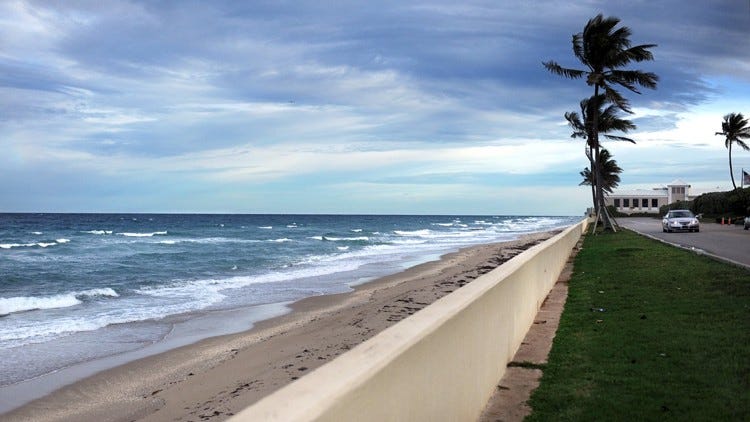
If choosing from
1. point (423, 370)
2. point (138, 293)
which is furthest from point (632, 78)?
point (423, 370)

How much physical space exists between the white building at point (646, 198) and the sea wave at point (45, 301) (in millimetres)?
93366

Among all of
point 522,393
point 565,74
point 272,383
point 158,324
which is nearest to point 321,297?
point 158,324

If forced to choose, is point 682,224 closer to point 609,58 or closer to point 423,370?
point 609,58

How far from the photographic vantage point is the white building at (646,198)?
331 feet

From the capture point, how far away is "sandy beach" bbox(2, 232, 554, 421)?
24.3 ft

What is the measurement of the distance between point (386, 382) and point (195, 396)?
5.37m

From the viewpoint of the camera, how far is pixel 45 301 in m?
16.8

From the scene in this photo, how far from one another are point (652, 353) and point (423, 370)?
417 cm

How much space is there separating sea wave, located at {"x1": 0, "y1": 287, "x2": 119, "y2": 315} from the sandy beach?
587 centimetres

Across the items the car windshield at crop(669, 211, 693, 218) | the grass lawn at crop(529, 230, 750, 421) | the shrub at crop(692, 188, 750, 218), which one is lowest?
the grass lawn at crop(529, 230, 750, 421)

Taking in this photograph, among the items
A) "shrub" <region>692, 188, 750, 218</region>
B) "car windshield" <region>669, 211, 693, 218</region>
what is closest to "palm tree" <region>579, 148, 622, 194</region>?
"shrub" <region>692, 188, 750, 218</region>

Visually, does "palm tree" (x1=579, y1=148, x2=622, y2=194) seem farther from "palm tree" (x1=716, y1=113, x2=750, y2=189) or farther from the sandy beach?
the sandy beach

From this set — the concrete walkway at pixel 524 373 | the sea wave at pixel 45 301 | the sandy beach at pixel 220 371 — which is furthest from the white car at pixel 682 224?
the sea wave at pixel 45 301

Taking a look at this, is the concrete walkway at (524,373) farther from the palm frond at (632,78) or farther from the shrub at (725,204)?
the shrub at (725,204)
